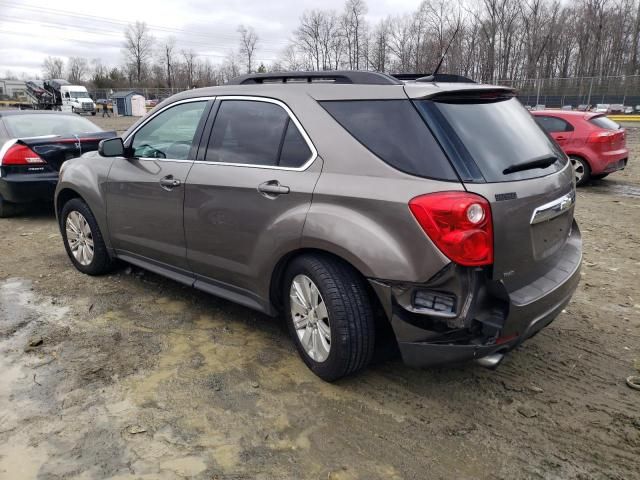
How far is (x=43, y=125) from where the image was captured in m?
7.55

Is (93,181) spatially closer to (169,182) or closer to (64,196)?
(64,196)

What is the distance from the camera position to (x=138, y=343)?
3.69 m

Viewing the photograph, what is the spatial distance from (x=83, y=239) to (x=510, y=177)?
13.2ft

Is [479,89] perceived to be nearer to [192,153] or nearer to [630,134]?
[192,153]

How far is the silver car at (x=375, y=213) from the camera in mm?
2531

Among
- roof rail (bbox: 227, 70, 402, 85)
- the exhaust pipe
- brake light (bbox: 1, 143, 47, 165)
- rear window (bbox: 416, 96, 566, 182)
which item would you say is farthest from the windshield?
the exhaust pipe

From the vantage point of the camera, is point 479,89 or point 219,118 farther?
point 219,118

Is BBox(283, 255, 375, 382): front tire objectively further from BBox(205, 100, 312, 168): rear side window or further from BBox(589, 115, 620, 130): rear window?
BBox(589, 115, 620, 130): rear window

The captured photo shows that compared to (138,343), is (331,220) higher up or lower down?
higher up

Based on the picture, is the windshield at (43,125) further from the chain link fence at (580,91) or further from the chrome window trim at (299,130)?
the chain link fence at (580,91)

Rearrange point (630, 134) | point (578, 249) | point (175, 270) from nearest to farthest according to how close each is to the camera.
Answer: point (578, 249)
point (175, 270)
point (630, 134)

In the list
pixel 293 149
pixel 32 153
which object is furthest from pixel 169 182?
pixel 32 153

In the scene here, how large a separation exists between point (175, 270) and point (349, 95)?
200 cm

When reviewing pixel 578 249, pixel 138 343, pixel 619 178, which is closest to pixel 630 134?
pixel 619 178
